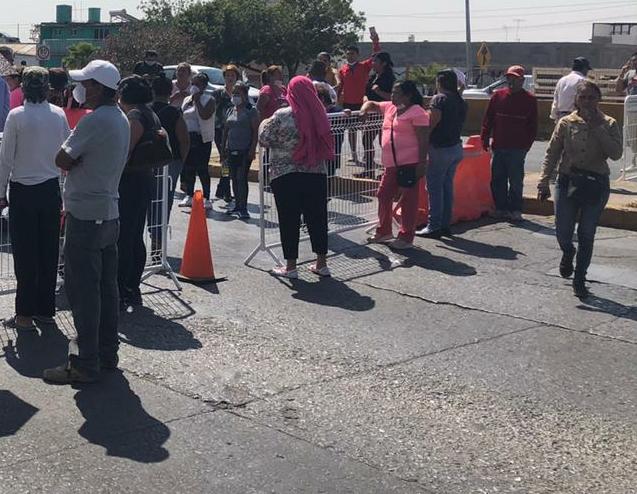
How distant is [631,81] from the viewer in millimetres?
18438

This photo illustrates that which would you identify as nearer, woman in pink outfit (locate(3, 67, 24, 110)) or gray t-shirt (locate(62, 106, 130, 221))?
gray t-shirt (locate(62, 106, 130, 221))

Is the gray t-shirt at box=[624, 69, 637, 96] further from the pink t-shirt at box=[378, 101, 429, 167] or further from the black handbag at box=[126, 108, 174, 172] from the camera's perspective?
the black handbag at box=[126, 108, 174, 172]

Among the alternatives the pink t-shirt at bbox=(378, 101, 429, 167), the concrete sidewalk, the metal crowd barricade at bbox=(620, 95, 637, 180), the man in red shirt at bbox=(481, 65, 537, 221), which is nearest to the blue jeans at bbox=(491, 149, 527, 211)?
the man in red shirt at bbox=(481, 65, 537, 221)

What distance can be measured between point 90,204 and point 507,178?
6922 mm

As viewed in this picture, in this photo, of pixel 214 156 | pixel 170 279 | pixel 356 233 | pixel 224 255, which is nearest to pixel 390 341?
pixel 170 279

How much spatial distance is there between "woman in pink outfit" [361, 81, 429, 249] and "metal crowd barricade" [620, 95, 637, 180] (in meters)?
4.36

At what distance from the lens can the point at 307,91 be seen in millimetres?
9234

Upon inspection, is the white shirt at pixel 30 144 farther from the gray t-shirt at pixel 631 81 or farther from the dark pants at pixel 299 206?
the gray t-shirt at pixel 631 81

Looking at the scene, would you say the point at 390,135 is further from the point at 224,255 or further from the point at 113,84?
the point at 113,84

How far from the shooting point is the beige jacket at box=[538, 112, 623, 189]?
8.59 metres

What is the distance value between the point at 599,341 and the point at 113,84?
12.8ft

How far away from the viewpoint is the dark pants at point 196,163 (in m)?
12.8

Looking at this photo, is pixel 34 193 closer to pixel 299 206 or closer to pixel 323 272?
pixel 299 206

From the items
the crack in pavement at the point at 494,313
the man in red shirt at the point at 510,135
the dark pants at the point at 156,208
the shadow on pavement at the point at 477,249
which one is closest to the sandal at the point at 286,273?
the crack in pavement at the point at 494,313
